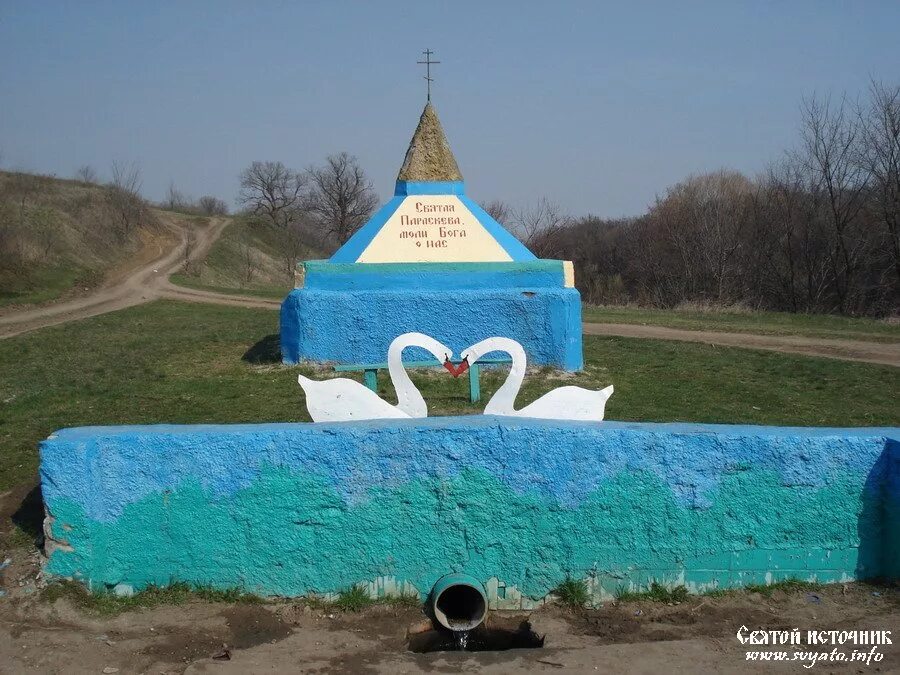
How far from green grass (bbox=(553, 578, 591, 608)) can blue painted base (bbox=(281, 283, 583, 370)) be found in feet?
19.3

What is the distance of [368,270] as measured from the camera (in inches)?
408

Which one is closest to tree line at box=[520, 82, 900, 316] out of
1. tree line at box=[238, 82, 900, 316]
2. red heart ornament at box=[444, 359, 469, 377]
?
tree line at box=[238, 82, 900, 316]

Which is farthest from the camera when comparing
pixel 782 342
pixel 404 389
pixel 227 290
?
pixel 227 290

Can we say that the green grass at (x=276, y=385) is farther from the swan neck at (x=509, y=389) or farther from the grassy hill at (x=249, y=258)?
the grassy hill at (x=249, y=258)

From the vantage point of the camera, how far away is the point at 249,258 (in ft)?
137

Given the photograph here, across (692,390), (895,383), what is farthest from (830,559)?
(895,383)

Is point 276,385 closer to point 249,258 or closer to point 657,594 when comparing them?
point 657,594

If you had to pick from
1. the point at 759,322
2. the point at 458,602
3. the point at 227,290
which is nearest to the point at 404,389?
the point at 458,602

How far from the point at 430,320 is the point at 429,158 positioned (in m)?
2.36

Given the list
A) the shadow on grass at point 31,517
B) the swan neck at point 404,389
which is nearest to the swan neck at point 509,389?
the swan neck at point 404,389

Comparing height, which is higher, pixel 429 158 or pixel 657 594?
pixel 429 158

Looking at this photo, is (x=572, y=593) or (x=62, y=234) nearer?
(x=572, y=593)

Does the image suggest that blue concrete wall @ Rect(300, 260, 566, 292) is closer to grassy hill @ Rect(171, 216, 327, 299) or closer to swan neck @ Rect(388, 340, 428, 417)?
swan neck @ Rect(388, 340, 428, 417)

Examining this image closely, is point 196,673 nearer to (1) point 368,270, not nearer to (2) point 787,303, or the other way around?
(1) point 368,270
